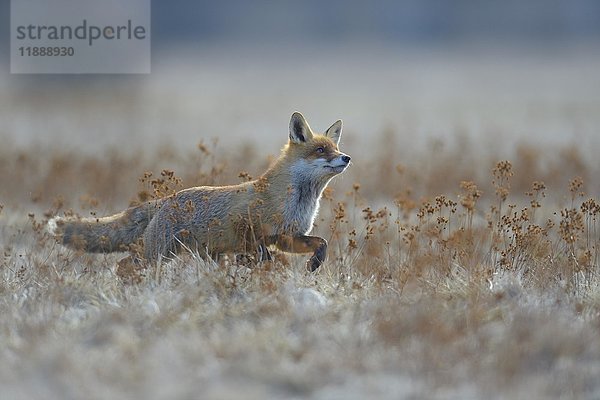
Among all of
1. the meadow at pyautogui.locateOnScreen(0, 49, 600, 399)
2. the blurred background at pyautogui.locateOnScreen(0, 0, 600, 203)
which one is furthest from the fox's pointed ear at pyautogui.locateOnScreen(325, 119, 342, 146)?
the blurred background at pyautogui.locateOnScreen(0, 0, 600, 203)

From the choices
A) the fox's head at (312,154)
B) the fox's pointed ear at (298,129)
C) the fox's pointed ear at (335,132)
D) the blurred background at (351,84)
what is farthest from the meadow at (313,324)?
the blurred background at (351,84)

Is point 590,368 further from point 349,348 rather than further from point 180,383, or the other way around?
point 180,383

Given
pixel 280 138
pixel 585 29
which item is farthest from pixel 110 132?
pixel 585 29

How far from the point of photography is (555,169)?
15.2 meters

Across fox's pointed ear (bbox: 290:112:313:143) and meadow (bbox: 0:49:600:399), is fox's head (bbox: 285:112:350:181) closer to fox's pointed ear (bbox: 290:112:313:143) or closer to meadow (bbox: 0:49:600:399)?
fox's pointed ear (bbox: 290:112:313:143)

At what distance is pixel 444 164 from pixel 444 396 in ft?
34.7

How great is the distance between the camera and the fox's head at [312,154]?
9.22 m

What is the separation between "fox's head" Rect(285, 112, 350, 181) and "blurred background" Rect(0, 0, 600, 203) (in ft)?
25.7

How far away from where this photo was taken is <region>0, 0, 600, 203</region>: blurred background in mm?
21547

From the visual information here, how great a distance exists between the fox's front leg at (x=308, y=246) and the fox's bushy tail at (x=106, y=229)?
4.50 feet

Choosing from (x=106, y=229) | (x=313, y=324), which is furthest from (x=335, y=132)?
(x=313, y=324)

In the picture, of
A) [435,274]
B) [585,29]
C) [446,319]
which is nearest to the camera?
[446,319]

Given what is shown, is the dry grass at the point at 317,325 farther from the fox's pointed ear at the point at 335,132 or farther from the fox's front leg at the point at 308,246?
the fox's pointed ear at the point at 335,132

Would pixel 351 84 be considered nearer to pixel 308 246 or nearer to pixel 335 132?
pixel 335 132
